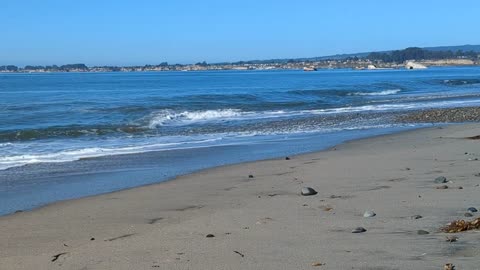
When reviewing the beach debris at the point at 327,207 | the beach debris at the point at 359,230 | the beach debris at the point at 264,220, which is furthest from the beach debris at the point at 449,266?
the beach debris at the point at 327,207

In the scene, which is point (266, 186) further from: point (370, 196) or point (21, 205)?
point (21, 205)

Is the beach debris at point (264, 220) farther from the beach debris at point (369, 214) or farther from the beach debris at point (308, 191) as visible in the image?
the beach debris at point (308, 191)

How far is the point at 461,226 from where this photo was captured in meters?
5.87

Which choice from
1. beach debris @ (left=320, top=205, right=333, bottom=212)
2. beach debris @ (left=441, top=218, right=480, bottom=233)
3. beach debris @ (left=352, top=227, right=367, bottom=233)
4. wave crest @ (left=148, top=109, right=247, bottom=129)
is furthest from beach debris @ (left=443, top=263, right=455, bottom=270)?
wave crest @ (left=148, top=109, right=247, bottom=129)

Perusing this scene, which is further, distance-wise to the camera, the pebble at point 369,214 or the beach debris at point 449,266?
the pebble at point 369,214

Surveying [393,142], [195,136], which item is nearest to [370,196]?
[393,142]

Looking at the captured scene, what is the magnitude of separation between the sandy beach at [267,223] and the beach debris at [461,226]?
0.10 meters

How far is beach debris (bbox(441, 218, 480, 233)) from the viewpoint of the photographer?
583cm

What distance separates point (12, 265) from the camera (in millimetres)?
5633

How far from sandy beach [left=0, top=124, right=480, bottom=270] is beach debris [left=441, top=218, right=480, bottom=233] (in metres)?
0.10

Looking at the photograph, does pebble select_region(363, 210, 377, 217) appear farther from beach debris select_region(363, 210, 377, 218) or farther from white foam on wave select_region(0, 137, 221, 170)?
white foam on wave select_region(0, 137, 221, 170)

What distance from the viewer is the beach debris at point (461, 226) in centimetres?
583

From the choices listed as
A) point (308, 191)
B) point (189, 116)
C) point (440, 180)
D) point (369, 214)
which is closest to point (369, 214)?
point (369, 214)

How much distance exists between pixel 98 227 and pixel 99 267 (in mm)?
1937
